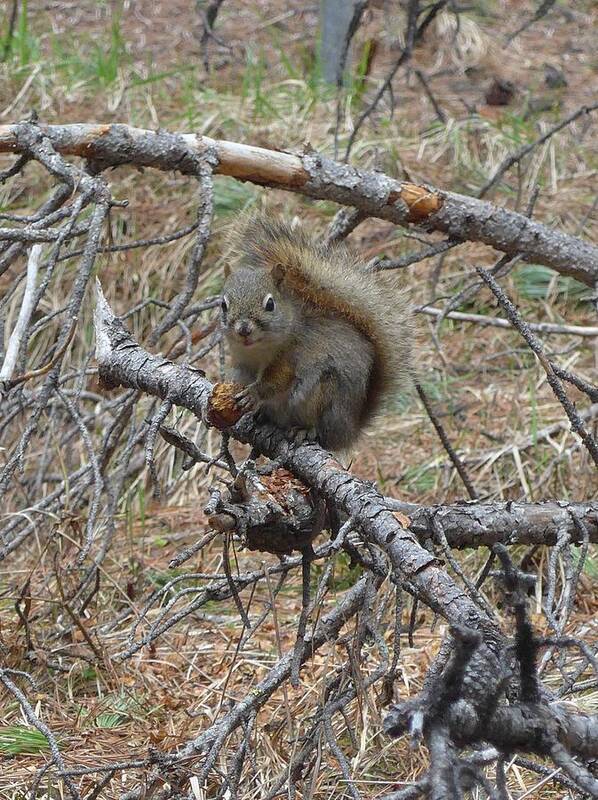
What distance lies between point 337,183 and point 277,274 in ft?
1.88

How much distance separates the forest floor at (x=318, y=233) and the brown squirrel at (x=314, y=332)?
0.57 meters

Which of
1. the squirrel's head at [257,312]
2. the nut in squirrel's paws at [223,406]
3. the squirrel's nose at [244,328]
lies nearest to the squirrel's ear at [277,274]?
the squirrel's head at [257,312]

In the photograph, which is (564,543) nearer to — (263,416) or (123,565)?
Result: (263,416)

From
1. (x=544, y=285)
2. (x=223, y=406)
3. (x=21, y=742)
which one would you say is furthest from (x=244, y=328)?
(x=544, y=285)

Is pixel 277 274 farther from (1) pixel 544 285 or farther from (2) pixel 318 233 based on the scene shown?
(1) pixel 544 285

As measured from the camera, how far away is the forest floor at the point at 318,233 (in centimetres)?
264

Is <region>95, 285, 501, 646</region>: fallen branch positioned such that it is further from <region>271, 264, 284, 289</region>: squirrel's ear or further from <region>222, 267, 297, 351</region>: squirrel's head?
<region>271, 264, 284, 289</region>: squirrel's ear

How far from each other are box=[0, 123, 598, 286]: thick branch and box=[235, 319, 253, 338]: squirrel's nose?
654 mm

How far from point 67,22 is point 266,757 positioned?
18.9 ft

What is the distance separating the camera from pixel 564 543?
1979 millimetres

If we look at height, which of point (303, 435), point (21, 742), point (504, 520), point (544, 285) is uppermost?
point (504, 520)

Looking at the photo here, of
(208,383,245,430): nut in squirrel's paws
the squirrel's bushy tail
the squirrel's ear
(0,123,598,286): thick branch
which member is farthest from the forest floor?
the squirrel's ear

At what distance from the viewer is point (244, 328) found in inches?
93.0

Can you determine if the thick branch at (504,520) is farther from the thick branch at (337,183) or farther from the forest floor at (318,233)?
the thick branch at (337,183)
